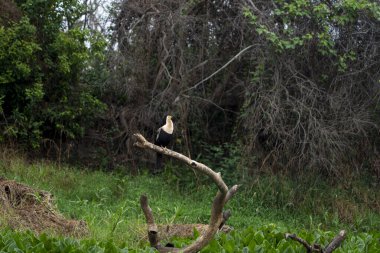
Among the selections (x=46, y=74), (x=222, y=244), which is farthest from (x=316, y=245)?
(x=46, y=74)

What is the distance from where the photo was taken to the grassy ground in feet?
35.1

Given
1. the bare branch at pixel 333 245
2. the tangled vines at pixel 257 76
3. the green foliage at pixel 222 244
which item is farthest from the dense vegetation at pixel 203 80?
the bare branch at pixel 333 245

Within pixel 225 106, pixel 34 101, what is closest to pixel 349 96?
pixel 225 106

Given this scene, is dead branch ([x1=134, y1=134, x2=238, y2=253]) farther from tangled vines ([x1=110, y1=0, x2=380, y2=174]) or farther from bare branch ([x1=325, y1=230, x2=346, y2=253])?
tangled vines ([x1=110, y1=0, x2=380, y2=174])

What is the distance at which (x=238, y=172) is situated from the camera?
1180 centimetres

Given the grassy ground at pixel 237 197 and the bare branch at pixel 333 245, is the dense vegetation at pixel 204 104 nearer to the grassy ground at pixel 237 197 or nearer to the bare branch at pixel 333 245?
the grassy ground at pixel 237 197

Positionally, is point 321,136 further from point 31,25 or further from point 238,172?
point 31,25

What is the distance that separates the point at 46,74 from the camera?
44.0 feet

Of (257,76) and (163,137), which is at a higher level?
(257,76)

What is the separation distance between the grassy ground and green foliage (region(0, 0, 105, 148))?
1.13m

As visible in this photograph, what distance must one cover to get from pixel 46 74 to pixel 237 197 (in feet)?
14.2

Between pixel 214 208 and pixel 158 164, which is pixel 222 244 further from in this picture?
pixel 158 164

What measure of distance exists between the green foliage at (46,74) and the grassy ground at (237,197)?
44.5 inches

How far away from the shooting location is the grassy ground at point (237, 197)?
35.1 feet
